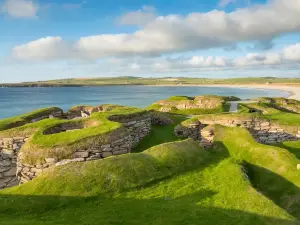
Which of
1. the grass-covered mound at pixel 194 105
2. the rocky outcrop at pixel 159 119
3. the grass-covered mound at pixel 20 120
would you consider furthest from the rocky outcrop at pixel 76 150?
the grass-covered mound at pixel 194 105

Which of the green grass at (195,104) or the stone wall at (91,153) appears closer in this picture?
the stone wall at (91,153)

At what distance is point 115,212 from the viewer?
11898 mm

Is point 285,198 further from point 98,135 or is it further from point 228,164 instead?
point 98,135

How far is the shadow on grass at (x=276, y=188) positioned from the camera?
14.6 meters

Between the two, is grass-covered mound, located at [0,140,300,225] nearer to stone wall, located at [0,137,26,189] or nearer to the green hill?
the green hill

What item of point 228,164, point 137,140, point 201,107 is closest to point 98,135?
Answer: point 137,140

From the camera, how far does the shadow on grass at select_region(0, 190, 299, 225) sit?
11.2 meters

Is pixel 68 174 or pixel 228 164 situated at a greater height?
pixel 68 174

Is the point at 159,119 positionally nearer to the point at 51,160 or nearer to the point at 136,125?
the point at 136,125

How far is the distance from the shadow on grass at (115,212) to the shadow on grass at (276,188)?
3578 millimetres

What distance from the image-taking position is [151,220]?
1128 centimetres

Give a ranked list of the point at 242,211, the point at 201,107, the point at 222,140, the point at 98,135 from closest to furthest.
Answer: the point at 242,211
the point at 98,135
the point at 222,140
the point at 201,107

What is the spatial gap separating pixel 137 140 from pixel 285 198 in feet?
49.2

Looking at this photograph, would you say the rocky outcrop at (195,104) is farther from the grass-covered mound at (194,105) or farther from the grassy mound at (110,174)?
the grassy mound at (110,174)
